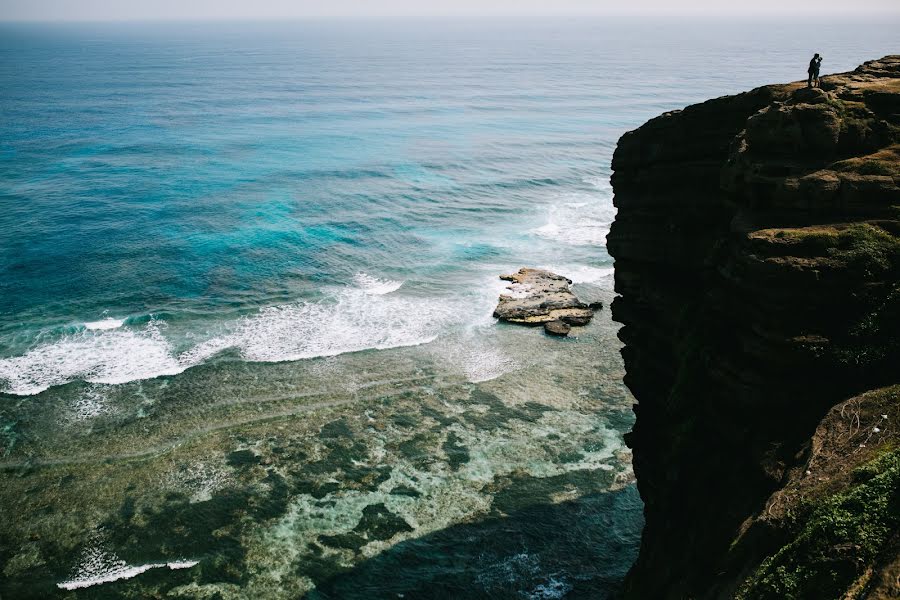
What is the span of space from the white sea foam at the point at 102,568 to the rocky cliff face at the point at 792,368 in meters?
22.4

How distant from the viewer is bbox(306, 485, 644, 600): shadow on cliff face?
29844mm

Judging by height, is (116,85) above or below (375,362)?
above

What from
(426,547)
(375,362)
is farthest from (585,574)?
(375,362)

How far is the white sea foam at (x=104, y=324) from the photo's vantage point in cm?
5328

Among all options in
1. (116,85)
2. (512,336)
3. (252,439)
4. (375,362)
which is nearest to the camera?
(252,439)

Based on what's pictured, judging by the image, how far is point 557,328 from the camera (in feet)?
180

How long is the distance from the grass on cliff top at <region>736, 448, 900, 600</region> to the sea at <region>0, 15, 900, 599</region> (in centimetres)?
1618

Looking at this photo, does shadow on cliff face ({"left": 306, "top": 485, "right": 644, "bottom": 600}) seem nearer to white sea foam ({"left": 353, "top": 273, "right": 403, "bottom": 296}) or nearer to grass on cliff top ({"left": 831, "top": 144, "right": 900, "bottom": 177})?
grass on cliff top ({"left": 831, "top": 144, "right": 900, "bottom": 177})

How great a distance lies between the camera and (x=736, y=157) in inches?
918

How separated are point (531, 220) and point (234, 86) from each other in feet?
433

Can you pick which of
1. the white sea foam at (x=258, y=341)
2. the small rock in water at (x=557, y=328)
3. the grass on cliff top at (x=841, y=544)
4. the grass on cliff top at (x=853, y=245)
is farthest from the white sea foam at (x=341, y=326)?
the grass on cliff top at (x=841, y=544)

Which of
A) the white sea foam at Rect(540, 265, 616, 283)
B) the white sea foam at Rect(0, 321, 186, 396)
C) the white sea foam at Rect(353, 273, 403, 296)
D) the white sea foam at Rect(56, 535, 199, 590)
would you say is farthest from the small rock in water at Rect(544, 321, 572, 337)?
the white sea foam at Rect(56, 535, 199, 590)

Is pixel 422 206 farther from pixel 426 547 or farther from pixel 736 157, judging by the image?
pixel 736 157

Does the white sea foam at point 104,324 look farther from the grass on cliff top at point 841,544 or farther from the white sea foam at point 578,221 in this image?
the grass on cliff top at point 841,544
